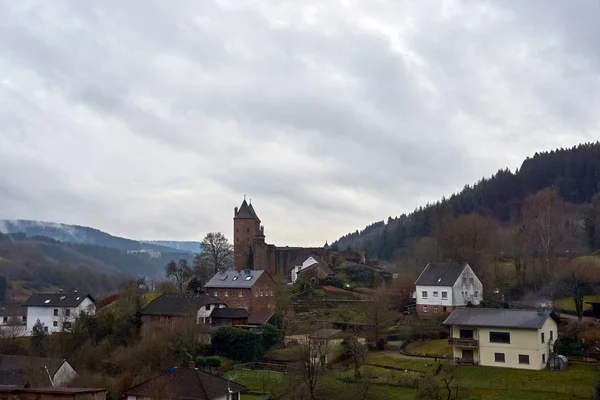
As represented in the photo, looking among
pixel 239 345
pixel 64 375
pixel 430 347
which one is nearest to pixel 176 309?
Answer: pixel 239 345

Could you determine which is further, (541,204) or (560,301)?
(541,204)

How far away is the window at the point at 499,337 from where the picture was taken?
121 feet

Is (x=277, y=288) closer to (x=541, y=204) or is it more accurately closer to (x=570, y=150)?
(x=541, y=204)

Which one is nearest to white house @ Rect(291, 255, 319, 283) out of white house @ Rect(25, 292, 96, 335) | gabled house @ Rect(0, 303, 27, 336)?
white house @ Rect(25, 292, 96, 335)

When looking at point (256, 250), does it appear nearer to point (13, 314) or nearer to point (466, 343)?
point (13, 314)

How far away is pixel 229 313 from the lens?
52.6 m

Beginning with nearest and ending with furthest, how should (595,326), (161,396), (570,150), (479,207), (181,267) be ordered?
(161,396)
(595,326)
(181,267)
(479,207)
(570,150)

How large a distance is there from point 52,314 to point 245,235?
28.8 meters

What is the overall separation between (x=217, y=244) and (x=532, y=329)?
168 feet

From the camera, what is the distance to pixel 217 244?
8031 cm

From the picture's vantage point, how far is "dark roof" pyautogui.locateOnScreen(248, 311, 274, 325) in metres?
51.3

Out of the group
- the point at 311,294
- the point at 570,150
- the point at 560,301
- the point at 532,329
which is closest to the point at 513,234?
the point at 560,301

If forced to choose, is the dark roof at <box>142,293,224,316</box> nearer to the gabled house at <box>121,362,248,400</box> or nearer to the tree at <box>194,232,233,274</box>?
the gabled house at <box>121,362,248,400</box>

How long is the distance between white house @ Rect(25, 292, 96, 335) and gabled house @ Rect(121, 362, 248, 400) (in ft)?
103
